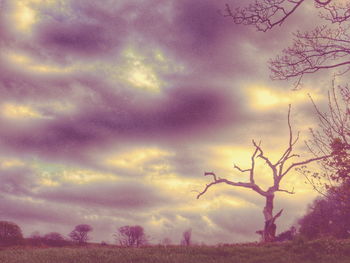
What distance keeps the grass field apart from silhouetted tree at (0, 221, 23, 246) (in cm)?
1044

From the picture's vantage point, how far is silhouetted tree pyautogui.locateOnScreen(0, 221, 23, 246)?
3509 cm

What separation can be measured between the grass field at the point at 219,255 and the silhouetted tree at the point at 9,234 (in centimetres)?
1044

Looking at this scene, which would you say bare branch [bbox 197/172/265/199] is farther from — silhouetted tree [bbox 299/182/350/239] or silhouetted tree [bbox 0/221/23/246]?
silhouetted tree [bbox 0/221/23/246]

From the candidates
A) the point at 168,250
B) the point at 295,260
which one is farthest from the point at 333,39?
the point at 168,250

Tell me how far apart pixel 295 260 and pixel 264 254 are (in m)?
2.22

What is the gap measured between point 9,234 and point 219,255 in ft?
67.7

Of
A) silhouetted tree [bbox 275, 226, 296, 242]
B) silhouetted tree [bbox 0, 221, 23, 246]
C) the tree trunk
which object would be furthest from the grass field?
silhouetted tree [bbox 275, 226, 296, 242]

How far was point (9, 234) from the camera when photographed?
35344 millimetres

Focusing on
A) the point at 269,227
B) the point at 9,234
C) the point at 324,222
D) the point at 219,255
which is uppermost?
the point at 324,222

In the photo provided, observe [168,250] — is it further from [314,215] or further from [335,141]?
[314,215]

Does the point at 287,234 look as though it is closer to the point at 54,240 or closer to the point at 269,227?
Answer: the point at 269,227

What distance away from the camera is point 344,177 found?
17562mm

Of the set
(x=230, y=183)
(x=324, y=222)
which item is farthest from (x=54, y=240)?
(x=324, y=222)

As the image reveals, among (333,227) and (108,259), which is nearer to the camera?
(108,259)
